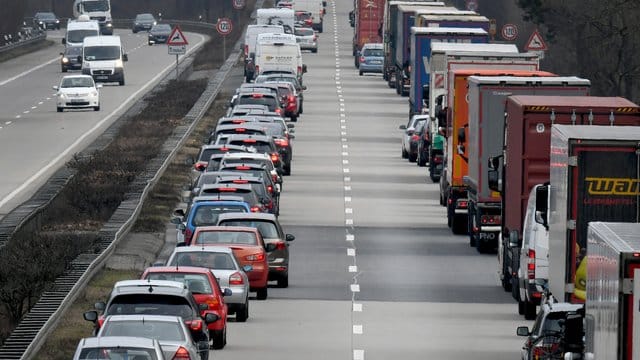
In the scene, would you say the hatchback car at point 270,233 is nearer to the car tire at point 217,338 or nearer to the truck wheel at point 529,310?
the truck wheel at point 529,310

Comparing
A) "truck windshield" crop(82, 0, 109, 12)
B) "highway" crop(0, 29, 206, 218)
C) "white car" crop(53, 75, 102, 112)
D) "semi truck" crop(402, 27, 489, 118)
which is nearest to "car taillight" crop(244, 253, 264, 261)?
"highway" crop(0, 29, 206, 218)

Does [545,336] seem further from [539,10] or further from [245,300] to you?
[539,10]

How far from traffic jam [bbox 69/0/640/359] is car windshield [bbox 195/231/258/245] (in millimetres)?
20

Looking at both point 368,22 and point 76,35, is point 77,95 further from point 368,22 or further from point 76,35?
point 368,22

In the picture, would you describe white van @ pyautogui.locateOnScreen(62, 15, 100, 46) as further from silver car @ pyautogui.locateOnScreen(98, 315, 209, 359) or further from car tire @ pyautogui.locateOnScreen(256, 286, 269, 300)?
silver car @ pyautogui.locateOnScreen(98, 315, 209, 359)

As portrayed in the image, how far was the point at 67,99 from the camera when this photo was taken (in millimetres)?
72000

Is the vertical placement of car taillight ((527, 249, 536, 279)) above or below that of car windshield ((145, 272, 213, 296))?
below

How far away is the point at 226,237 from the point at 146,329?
30.0ft

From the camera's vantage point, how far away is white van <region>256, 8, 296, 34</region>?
101 meters

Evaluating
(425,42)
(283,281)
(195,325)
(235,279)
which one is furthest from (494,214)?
(425,42)

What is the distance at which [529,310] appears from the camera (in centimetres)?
2925

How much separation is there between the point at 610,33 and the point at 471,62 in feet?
84.6

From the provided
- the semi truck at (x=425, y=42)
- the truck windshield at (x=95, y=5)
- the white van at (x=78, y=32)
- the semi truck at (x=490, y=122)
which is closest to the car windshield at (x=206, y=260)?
the semi truck at (x=490, y=122)

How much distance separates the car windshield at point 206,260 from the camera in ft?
91.6
